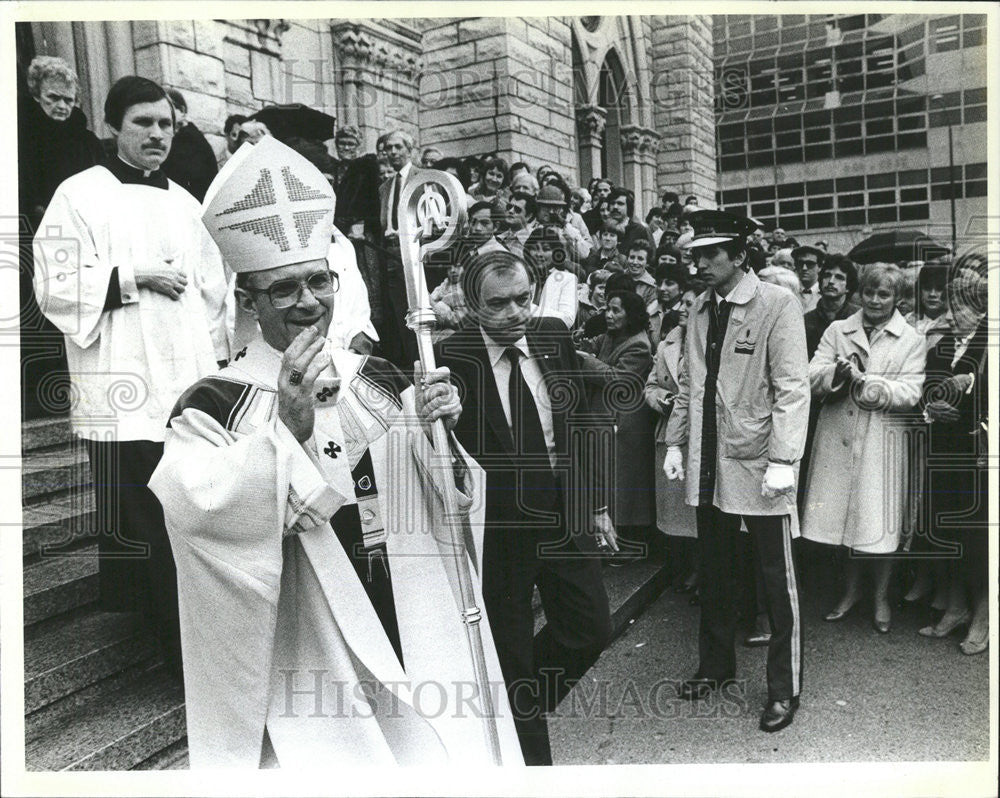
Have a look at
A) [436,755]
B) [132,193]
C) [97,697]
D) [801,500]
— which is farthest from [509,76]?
[97,697]

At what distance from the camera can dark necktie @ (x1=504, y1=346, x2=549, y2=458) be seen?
3.52 metres

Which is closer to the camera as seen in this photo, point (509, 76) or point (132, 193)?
point (132, 193)

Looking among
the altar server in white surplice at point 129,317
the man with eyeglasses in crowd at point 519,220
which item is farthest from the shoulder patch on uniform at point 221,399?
the man with eyeglasses in crowd at point 519,220

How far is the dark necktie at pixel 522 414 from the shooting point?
3.52 meters

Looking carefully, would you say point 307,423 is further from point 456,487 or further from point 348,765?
point 348,765

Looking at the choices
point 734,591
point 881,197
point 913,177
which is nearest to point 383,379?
point 734,591

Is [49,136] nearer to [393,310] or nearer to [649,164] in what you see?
[393,310]

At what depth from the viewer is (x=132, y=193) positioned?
3.43 m

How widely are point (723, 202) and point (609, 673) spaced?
212 centimetres

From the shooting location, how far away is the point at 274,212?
9.24 feet

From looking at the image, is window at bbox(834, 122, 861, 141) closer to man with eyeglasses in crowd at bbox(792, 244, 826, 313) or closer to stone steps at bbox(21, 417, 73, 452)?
man with eyeglasses in crowd at bbox(792, 244, 826, 313)

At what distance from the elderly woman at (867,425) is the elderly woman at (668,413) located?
0.61m

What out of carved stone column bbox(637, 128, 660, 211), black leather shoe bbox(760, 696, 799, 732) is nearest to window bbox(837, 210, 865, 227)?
carved stone column bbox(637, 128, 660, 211)

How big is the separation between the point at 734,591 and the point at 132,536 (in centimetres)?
248
